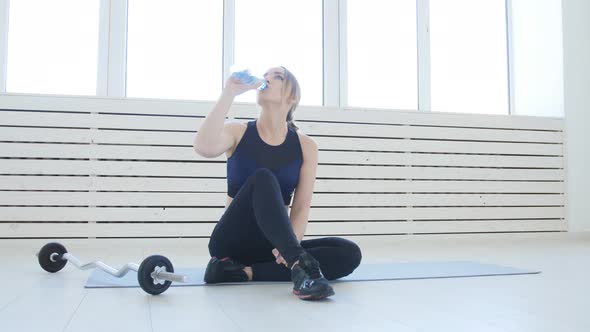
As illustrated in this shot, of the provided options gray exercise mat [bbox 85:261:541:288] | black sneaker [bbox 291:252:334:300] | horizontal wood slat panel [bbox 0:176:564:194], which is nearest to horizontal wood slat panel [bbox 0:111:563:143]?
horizontal wood slat panel [bbox 0:176:564:194]

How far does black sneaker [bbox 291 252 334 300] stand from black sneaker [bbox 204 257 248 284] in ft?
1.22

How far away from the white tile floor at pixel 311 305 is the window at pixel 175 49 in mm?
1951

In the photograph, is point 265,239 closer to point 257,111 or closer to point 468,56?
point 257,111

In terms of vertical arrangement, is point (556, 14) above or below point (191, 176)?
above

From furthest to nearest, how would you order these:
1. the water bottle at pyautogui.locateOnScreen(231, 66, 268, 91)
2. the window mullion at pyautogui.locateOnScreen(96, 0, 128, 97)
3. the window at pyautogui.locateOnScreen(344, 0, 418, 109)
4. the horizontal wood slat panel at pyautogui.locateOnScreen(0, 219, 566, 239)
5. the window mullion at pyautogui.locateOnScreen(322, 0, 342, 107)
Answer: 1. the window at pyautogui.locateOnScreen(344, 0, 418, 109)
2. the window mullion at pyautogui.locateOnScreen(322, 0, 342, 107)
3. the window mullion at pyautogui.locateOnScreen(96, 0, 128, 97)
4. the horizontal wood slat panel at pyautogui.locateOnScreen(0, 219, 566, 239)
5. the water bottle at pyautogui.locateOnScreen(231, 66, 268, 91)

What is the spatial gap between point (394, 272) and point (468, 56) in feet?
10.4

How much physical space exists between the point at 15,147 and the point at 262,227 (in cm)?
263

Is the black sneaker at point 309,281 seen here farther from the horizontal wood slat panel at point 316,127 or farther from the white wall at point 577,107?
the white wall at point 577,107

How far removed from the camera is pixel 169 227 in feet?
12.2

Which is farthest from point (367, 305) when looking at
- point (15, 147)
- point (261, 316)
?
point (15, 147)

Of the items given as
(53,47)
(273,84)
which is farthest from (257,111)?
(273,84)

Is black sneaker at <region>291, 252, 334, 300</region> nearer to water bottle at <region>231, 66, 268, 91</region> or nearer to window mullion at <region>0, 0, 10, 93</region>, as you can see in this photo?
water bottle at <region>231, 66, 268, 91</region>

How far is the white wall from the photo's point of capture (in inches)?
176

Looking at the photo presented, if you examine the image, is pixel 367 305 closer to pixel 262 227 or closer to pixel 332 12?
pixel 262 227
